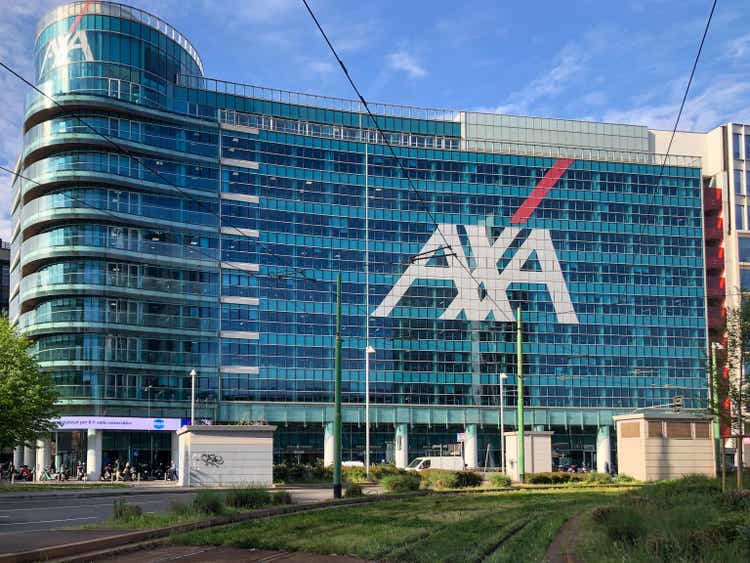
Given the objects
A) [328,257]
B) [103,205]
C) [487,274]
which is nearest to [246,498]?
[103,205]

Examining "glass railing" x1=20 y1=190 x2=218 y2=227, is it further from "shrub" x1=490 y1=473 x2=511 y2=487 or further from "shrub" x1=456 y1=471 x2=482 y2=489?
"shrub" x1=490 y1=473 x2=511 y2=487

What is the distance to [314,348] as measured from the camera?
294 ft

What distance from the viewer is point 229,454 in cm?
4388

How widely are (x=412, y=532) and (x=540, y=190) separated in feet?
276

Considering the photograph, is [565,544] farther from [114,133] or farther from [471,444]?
[471,444]

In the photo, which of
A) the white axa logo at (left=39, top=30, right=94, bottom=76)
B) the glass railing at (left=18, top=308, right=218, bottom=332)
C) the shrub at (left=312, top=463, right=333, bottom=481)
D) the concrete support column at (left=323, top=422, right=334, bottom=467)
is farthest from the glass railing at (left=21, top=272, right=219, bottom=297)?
the shrub at (left=312, top=463, right=333, bottom=481)

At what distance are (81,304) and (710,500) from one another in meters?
63.7

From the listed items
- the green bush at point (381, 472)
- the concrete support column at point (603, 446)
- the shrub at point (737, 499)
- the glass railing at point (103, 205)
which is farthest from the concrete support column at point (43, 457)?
the shrub at point (737, 499)

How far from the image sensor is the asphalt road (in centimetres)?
1819

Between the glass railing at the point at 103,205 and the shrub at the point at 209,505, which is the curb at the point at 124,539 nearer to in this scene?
the shrub at the point at 209,505

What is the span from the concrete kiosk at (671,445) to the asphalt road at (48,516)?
20408 millimetres

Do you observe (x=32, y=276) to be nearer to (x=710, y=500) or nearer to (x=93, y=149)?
(x=93, y=149)

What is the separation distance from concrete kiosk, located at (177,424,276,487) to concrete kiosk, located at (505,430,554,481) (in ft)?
46.2

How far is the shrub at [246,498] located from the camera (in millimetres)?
25438
